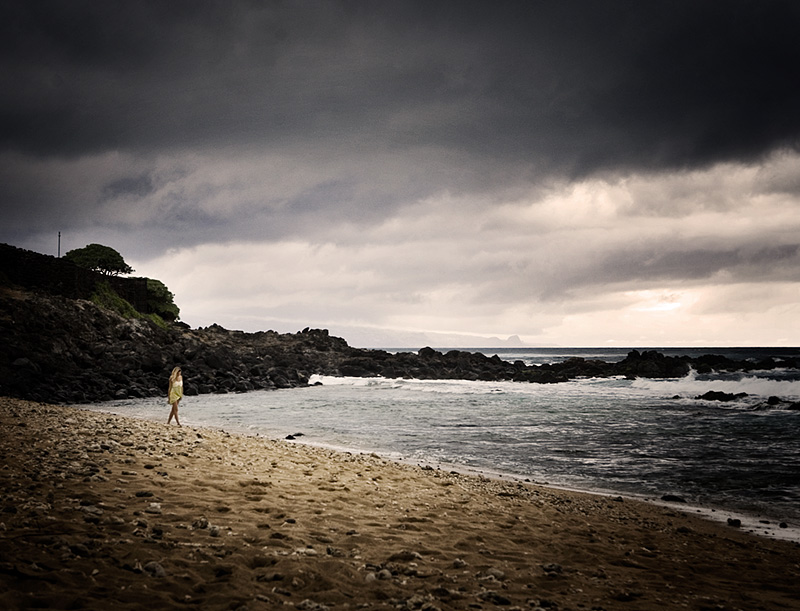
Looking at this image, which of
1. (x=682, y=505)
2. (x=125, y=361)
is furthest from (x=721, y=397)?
(x=125, y=361)

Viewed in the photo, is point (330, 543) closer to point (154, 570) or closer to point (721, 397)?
point (154, 570)

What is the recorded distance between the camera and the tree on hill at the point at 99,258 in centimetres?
5891

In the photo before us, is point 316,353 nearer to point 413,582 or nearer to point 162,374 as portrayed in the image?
point 162,374

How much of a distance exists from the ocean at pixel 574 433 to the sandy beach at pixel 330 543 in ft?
8.60

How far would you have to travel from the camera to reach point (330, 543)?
5652mm

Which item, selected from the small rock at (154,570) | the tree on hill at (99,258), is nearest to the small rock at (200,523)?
the small rock at (154,570)

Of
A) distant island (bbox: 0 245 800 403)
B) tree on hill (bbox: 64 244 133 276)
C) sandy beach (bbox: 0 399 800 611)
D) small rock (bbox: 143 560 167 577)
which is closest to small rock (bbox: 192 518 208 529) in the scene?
sandy beach (bbox: 0 399 800 611)

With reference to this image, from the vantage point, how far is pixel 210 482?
798 cm

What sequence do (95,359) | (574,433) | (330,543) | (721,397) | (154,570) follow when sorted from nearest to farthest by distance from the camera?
1. (154,570)
2. (330,543)
3. (574,433)
4. (721,397)
5. (95,359)

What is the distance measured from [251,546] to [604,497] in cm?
779

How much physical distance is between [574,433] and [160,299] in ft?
198

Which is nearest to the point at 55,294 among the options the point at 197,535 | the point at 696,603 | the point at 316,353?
the point at 316,353

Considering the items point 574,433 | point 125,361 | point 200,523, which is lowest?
point 574,433

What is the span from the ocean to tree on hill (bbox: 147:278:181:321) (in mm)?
36507
